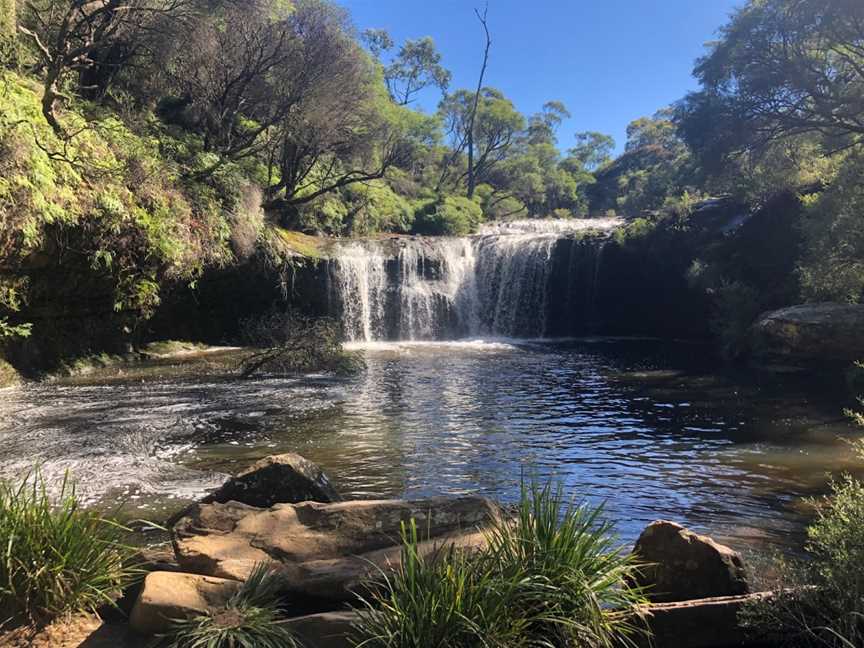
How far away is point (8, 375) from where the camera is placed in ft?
43.1

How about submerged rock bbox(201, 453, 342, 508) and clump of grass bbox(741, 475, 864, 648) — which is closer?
clump of grass bbox(741, 475, 864, 648)

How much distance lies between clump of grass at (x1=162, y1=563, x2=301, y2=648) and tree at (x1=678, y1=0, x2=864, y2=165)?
19.9m

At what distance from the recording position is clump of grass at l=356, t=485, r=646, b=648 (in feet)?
9.57

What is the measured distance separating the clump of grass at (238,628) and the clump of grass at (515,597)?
429 millimetres

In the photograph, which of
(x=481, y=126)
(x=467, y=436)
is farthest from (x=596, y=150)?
(x=467, y=436)

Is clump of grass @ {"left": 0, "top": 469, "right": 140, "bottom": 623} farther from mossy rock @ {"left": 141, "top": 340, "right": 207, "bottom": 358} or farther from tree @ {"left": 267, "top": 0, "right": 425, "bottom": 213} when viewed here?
tree @ {"left": 267, "top": 0, "right": 425, "bottom": 213}

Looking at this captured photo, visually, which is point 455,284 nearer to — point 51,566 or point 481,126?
point 51,566

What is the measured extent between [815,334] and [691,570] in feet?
46.3

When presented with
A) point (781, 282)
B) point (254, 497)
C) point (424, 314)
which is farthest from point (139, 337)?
point (781, 282)

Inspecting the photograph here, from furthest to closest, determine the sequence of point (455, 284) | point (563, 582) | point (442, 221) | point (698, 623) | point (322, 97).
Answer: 1. point (442, 221)
2. point (455, 284)
3. point (322, 97)
4. point (698, 623)
5. point (563, 582)

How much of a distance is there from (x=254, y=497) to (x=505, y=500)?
9.86 feet

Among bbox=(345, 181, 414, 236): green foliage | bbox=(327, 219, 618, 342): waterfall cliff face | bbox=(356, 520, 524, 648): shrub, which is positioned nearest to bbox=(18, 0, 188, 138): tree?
bbox=(327, 219, 618, 342): waterfall cliff face

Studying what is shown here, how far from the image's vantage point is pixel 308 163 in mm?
25766

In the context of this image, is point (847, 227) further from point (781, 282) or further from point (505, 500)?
point (505, 500)
